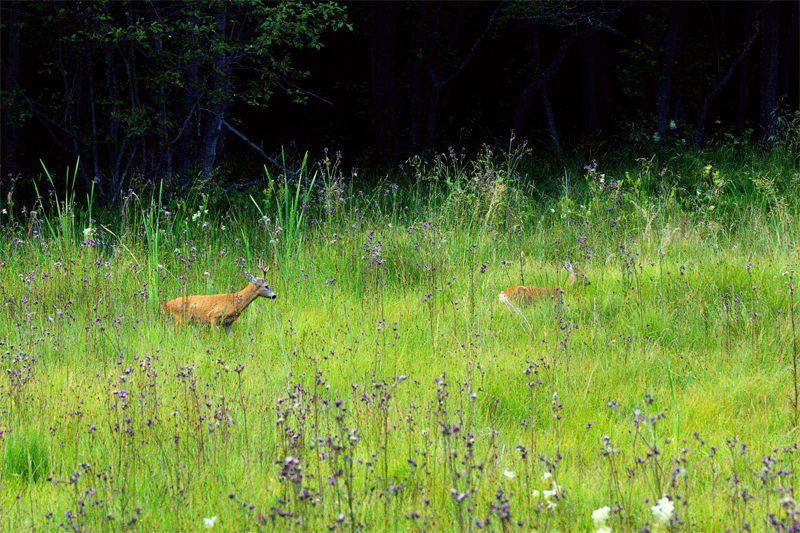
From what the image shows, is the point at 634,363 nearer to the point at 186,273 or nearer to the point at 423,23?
the point at 186,273

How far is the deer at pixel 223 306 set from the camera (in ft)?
14.8

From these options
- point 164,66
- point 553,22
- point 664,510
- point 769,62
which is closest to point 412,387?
point 664,510

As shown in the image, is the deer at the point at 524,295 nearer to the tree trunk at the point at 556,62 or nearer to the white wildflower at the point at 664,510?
the white wildflower at the point at 664,510

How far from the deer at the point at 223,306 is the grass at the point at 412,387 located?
0.11 meters

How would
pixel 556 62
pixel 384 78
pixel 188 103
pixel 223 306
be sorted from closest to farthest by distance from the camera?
1. pixel 223 306
2. pixel 188 103
3. pixel 556 62
4. pixel 384 78

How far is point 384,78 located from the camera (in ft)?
47.5

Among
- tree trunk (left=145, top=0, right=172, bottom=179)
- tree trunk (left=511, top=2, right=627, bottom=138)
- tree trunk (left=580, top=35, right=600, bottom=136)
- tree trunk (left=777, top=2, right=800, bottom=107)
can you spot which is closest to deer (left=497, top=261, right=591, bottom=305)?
tree trunk (left=145, top=0, right=172, bottom=179)

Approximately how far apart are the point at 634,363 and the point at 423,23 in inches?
451

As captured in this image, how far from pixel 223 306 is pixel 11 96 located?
6555 millimetres

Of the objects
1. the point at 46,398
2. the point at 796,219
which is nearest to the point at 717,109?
the point at 796,219

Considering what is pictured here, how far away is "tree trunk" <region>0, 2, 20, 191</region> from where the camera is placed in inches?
359

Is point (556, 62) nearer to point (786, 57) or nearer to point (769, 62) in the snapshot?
point (769, 62)

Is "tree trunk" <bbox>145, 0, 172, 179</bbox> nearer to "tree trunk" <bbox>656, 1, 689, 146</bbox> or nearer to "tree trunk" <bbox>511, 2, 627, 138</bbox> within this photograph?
"tree trunk" <bbox>511, 2, 627, 138</bbox>

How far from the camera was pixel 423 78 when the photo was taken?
15.4m
